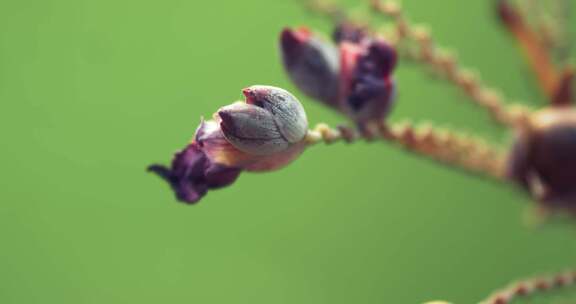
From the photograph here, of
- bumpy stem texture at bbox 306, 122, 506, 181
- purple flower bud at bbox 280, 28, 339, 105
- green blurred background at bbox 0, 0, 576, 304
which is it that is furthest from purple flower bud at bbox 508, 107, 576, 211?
green blurred background at bbox 0, 0, 576, 304

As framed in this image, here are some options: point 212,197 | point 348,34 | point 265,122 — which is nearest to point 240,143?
point 265,122

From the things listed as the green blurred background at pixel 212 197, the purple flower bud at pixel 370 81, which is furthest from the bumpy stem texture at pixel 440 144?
the green blurred background at pixel 212 197

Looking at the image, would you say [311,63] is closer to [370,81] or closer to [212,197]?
[370,81]

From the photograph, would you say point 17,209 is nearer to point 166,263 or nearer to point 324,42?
point 166,263

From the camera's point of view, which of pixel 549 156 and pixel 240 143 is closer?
pixel 240 143

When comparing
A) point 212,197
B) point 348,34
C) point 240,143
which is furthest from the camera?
point 212,197

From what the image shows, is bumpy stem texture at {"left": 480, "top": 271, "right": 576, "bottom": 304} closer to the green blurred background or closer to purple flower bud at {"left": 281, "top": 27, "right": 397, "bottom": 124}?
purple flower bud at {"left": 281, "top": 27, "right": 397, "bottom": 124}

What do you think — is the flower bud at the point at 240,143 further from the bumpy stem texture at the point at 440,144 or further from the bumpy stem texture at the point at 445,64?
the bumpy stem texture at the point at 445,64
